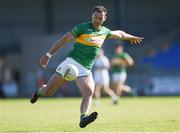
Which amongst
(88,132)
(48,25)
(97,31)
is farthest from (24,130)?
(48,25)

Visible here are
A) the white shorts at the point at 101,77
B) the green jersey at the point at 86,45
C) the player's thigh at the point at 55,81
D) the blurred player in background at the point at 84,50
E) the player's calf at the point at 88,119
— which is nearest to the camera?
the player's calf at the point at 88,119

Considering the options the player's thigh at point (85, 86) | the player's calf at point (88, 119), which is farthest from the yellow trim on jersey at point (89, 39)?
the player's calf at point (88, 119)

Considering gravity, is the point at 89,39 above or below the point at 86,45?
above

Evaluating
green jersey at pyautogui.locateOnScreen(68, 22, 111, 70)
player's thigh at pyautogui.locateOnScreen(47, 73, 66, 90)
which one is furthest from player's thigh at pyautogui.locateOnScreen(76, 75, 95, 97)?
player's thigh at pyautogui.locateOnScreen(47, 73, 66, 90)

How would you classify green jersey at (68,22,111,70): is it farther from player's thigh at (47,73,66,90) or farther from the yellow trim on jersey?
player's thigh at (47,73,66,90)

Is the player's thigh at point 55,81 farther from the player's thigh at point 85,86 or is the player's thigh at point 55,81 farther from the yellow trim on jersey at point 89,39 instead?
the yellow trim on jersey at point 89,39

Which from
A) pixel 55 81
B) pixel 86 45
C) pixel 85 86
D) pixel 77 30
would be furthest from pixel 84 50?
pixel 55 81

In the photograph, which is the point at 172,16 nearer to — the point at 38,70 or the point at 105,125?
the point at 38,70

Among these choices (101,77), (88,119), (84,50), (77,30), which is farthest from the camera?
(101,77)

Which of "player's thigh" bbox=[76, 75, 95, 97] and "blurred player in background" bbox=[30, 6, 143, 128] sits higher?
"blurred player in background" bbox=[30, 6, 143, 128]

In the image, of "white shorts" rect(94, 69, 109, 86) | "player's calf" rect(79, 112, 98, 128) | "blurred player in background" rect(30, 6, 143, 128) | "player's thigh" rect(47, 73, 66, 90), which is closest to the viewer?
"player's calf" rect(79, 112, 98, 128)

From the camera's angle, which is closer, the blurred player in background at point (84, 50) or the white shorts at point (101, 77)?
the blurred player in background at point (84, 50)

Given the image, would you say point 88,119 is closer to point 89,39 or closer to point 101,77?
point 89,39

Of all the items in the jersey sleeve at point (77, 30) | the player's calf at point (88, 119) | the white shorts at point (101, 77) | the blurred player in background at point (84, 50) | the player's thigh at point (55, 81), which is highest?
the jersey sleeve at point (77, 30)
